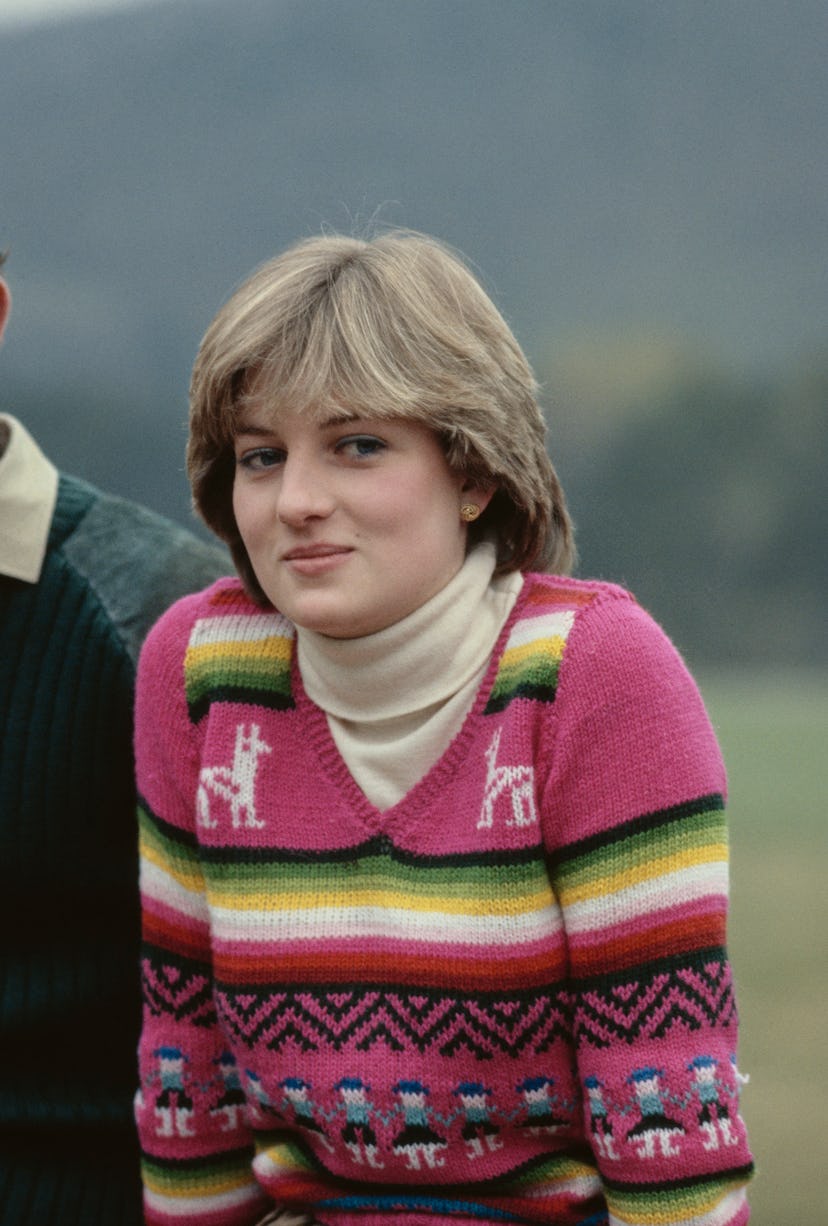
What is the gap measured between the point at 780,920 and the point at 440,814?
4102 mm

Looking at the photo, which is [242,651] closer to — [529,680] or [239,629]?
[239,629]

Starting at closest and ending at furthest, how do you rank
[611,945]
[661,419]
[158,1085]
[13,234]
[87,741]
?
[611,945], [158,1085], [87,741], [13,234], [661,419]

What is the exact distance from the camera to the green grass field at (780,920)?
3521 millimetres

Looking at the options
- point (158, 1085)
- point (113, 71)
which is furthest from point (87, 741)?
point (113, 71)

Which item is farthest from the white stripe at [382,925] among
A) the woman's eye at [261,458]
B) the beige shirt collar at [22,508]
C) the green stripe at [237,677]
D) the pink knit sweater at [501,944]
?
the beige shirt collar at [22,508]

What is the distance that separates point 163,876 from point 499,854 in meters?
0.42

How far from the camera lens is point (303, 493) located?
1.48 meters

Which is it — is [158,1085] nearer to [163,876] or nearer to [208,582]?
[163,876]

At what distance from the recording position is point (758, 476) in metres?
7.61

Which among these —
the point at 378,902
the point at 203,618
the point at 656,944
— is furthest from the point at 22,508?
the point at 656,944

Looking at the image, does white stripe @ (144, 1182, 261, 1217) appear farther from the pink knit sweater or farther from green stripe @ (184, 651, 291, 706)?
green stripe @ (184, 651, 291, 706)

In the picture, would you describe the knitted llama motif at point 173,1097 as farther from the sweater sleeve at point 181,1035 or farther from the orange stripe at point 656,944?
the orange stripe at point 656,944

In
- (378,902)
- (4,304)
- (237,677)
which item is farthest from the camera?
(4,304)

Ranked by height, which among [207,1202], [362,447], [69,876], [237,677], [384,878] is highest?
[362,447]
